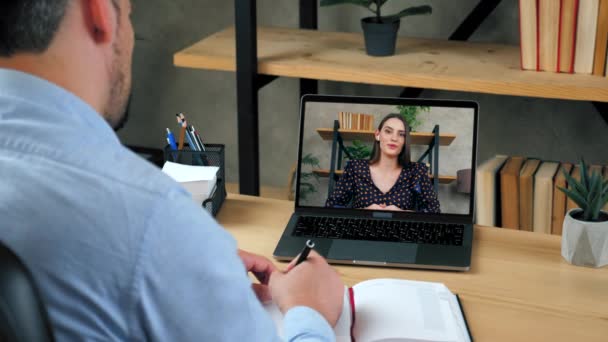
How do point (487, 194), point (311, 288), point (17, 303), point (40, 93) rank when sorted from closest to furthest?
point (17, 303), point (40, 93), point (311, 288), point (487, 194)

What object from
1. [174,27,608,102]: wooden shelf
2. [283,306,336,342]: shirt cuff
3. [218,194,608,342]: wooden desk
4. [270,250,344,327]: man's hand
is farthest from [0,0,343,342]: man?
[174,27,608,102]: wooden shelf

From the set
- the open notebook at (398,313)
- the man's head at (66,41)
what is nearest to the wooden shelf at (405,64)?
the open notebook at (398,313)

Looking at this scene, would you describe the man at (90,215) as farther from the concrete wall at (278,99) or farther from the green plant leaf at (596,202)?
the concrete wall at (278,99)

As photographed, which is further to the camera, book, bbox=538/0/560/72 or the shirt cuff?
book, bbox=538/0/560/72

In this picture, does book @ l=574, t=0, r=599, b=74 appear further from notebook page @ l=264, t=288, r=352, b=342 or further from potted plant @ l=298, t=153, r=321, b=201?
notebook page @ l=264, t=288, r=352, b=342

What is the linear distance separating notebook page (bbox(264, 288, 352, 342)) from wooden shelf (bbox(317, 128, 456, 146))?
1.30ft

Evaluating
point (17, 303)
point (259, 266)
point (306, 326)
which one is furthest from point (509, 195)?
point (17, 303)

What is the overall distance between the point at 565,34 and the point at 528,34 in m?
0.08

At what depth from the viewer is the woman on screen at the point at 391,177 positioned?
1.50m

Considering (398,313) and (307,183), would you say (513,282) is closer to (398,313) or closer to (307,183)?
(398,313)

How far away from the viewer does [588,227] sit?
4.38 ft

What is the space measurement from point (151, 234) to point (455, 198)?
92cm

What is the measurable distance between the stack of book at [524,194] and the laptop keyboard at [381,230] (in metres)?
0.47

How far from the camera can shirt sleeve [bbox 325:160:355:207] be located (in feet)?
4.98
